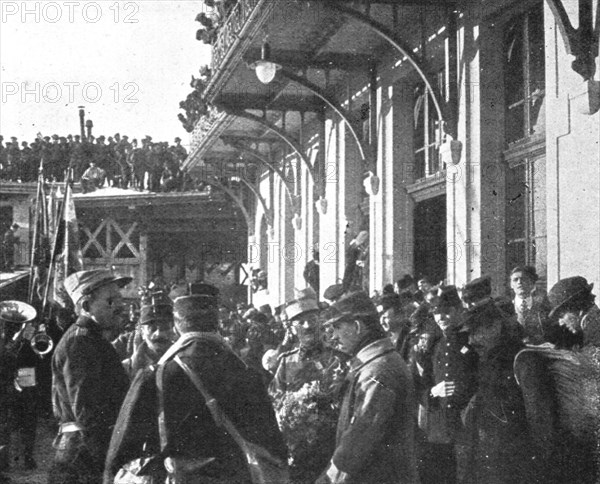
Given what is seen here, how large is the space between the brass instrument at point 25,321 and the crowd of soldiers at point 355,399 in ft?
12.4

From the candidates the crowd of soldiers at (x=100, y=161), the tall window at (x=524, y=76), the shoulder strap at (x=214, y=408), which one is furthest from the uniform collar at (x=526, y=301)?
the crowd of soldiers at (x=100, y=161)

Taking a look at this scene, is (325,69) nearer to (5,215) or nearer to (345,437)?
(345,437)

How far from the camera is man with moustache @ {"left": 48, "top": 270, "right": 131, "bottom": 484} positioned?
4.50m

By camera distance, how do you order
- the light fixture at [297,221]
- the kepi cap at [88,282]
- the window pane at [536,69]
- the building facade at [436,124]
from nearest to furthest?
the kepi cap at [88,282] → the building facade at [436,124] → the window pane at [536,69] → the light fixture at [297,221]

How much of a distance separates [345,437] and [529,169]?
5252mm

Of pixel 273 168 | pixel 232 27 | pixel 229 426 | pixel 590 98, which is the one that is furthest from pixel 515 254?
pixel 273 168

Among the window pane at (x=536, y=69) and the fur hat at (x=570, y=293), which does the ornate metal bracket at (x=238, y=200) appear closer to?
the window pane at (x=536, y=69)

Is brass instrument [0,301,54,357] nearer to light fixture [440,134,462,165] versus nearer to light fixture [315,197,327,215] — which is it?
light fixture [440,134,462,165]

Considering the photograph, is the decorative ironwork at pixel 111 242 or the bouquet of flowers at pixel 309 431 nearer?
the bouquet of flowers at pixel 309 431

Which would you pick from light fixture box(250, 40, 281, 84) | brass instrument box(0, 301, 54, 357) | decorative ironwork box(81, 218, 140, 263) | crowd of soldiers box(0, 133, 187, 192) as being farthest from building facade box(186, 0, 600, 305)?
decorative ironwork box(81, 218, 140, 263)

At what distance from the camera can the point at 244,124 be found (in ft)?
59.5

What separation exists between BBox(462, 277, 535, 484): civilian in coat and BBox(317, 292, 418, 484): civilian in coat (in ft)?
2.25

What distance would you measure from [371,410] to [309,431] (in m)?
1.06

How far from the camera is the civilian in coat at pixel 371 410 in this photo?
391 cm
